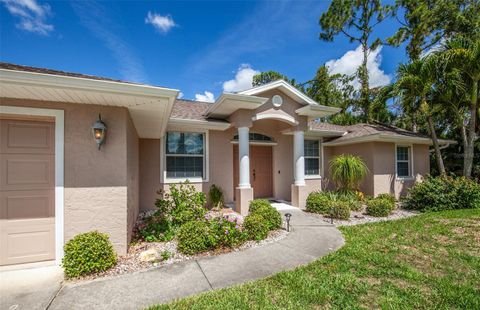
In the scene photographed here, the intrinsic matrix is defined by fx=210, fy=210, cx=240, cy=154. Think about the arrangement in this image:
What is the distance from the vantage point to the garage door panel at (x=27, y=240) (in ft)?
12.1

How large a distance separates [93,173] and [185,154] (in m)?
4.55

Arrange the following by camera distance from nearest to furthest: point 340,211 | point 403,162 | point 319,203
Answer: point 340,211 < point 319,203 < point 403,162

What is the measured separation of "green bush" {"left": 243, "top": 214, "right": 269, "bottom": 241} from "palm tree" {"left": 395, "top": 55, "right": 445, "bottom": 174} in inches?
386

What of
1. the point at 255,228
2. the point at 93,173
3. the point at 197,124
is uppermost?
the point at 197,124

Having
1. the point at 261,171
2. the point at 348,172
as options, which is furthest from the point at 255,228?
the point at 348,172

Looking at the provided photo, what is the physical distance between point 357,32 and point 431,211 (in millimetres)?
16272

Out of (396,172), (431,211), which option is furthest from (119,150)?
(396,172)

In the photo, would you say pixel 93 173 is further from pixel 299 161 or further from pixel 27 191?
pixel 299 161

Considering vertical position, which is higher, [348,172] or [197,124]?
[197,124]

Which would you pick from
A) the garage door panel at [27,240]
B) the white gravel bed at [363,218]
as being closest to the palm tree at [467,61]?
the white gravel bed at [363,218]

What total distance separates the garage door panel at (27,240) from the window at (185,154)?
4.47 meters

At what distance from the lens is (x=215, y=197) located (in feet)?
27.2

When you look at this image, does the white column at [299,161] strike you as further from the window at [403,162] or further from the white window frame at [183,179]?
the window at [403,162]

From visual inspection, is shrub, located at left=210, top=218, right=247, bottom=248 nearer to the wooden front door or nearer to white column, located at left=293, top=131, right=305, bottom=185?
white column, located at left=293, top=131, right=305, bottom=185
